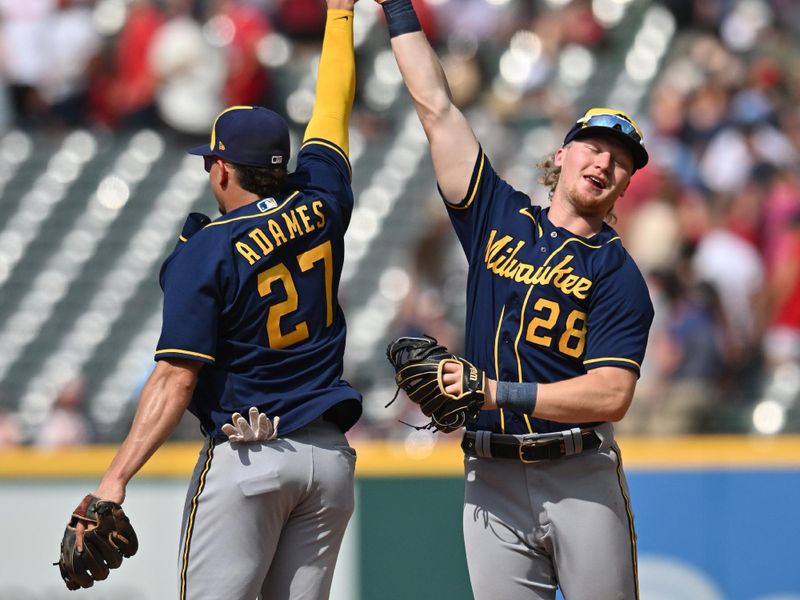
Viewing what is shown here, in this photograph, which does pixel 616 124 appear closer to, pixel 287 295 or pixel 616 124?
pixel 616 124

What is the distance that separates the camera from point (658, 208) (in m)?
7.86

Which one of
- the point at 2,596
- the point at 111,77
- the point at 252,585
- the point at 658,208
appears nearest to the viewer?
the point at 252,585

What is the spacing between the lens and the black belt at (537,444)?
3.56m

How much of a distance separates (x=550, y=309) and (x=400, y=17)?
101cm

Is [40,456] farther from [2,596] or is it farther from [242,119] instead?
[242,119]

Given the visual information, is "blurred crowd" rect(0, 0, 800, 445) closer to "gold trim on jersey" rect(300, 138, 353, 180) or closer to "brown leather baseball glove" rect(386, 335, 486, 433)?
"gold trim on jersey" rect(300, 138, 353, 180)

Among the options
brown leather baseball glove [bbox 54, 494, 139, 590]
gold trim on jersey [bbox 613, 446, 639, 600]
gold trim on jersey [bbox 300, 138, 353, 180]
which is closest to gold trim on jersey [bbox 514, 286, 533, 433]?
gold trim on jersey [bbox 613, 446, 639, 600]

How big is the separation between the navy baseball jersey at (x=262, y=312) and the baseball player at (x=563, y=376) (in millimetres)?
435

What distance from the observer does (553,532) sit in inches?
141

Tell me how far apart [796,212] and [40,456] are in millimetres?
4434

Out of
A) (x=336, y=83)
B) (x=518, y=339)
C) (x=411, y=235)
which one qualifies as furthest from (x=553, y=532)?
(x=411, y=235)

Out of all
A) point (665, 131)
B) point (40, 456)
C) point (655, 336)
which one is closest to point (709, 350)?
point (655, 336)

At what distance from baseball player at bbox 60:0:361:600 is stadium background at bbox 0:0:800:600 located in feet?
8.01

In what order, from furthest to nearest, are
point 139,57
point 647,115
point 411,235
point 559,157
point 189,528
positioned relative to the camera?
point 139,57 → point 647,115 → point 411,235 → point 559,157 → point 189,528
